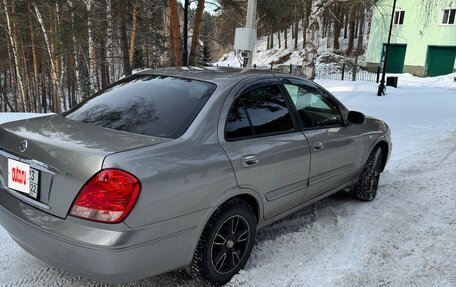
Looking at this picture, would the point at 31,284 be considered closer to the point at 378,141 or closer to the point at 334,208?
the point at 334,208

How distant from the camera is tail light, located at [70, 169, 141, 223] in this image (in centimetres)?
217

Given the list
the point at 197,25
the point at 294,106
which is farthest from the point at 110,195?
the point at 197,25

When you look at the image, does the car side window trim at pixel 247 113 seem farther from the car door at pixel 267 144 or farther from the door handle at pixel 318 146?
the door handle at pixel 318 146

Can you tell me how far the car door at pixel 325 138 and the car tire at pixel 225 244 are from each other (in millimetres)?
894

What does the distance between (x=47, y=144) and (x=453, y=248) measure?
3.48 metres

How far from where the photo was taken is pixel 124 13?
18312 millimetres

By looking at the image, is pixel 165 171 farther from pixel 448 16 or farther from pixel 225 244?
pixel 448 16

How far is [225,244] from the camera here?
9.37 feet

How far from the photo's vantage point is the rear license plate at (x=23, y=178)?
2.39 metres

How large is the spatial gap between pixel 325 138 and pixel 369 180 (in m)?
1.24

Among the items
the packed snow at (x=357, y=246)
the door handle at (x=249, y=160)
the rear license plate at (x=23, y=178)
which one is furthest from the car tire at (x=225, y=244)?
the rear license plate at (x=23, y=178)

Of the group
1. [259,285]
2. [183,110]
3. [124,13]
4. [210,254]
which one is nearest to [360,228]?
[259,285]

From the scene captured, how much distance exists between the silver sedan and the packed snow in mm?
339

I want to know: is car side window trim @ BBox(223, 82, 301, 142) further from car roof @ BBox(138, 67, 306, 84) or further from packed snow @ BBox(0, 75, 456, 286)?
packed snow @ BBox(0, 75, 456, 286)
